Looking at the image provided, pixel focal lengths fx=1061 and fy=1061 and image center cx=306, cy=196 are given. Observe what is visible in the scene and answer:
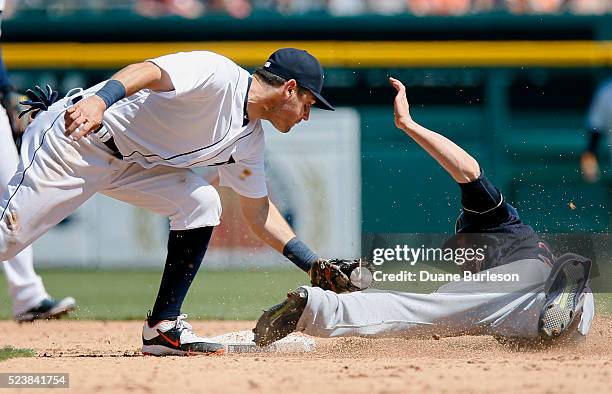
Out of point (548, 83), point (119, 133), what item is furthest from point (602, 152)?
point (119, 133)

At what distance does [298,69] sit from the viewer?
461 cm

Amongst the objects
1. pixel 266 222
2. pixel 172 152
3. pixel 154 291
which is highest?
pixel 172 152

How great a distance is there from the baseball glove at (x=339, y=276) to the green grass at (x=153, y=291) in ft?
6.60

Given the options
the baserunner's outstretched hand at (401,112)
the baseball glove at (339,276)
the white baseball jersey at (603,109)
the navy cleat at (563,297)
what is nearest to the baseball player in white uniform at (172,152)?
the baseball glove at (339,276)

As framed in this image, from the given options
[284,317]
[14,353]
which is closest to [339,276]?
[284,317]

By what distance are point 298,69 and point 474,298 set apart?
49.1 inches

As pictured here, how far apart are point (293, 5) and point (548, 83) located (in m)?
2.77

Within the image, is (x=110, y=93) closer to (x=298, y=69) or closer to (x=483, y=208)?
(x=298, y=69)

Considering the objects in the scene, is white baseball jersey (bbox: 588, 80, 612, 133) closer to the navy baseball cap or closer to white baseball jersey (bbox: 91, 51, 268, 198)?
the navy baseball cap

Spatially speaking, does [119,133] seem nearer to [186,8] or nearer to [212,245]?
[212,245]

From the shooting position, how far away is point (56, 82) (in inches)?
428

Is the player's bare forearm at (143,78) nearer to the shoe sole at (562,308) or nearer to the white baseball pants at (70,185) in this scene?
the white baseball pants at (70,185)

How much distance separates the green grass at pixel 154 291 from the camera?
7238 mm

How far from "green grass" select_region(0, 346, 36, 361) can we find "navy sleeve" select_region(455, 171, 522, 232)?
6.65ft
